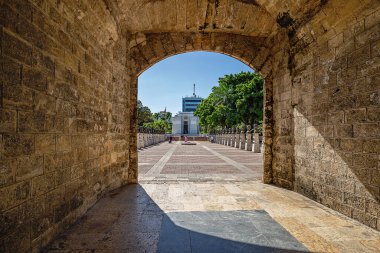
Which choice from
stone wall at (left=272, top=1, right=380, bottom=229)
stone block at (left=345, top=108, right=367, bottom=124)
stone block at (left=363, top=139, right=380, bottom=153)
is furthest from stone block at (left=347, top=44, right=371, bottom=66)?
stone block at (left=363, top=139, right=380, bottom=153)

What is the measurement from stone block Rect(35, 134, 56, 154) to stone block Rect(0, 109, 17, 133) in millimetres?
368

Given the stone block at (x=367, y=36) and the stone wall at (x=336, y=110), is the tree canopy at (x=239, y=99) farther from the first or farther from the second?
the stone block at (x=367, y=36)

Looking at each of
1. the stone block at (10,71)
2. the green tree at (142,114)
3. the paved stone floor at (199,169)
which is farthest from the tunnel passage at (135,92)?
the green tree at (142,114)

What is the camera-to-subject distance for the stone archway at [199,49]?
19.3 feet

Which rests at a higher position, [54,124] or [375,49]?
[375,49]

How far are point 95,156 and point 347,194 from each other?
4100 millimetres

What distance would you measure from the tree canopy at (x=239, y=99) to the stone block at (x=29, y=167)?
73.9 feet

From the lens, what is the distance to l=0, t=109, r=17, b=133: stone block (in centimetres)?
191

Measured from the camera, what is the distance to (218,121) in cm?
2939

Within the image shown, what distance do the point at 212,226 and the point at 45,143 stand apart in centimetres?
228

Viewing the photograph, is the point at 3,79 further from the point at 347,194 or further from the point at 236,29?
the point at 236,29

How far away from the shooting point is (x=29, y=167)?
89.2 inches

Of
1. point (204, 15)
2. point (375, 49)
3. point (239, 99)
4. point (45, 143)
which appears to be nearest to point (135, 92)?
point (204, 15)

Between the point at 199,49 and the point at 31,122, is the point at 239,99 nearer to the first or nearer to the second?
the point at 199,49
